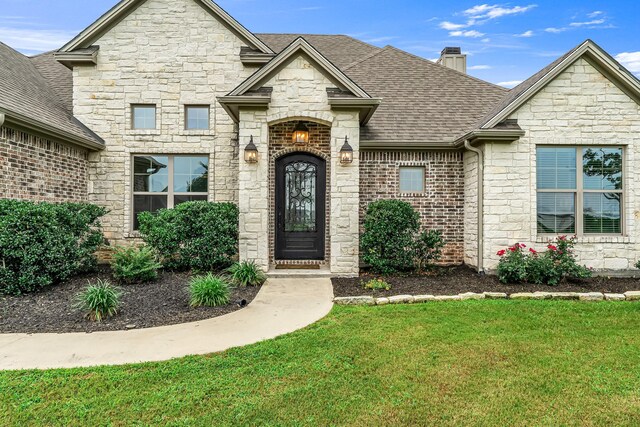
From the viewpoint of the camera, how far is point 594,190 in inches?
317

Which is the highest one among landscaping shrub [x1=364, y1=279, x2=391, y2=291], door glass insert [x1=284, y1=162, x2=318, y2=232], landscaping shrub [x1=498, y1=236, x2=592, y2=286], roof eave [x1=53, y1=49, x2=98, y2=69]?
roof eave [x1=53, y1=49, x2=98, y2=69]

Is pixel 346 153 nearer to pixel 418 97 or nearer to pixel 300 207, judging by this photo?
pixel 300 207

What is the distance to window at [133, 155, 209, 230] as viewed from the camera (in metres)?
9.57

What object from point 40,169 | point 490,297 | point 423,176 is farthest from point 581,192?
point 40,169

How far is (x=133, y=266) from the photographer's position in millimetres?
6961

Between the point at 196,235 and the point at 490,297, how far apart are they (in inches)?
229

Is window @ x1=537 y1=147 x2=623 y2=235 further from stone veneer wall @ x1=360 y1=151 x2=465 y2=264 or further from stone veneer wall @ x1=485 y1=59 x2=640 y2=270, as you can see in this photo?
stone veneer wall @ x1=360 y1=151 x2=465 y2=264

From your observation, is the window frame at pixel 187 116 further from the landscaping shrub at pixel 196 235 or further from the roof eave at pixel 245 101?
the landscaping shrub at pixel 196 235

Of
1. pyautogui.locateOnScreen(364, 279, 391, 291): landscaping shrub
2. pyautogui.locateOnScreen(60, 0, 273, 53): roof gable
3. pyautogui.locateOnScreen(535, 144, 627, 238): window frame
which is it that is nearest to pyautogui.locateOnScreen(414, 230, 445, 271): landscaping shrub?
pyautogui.locateOnScreen(364, 279, 391, 291): landscaping shrub

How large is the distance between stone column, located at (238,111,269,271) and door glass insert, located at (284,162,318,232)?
1.14 metres

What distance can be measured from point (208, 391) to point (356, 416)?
124 centimetres

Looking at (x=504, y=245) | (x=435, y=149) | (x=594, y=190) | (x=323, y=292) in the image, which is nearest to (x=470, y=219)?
(x=504, y=245)

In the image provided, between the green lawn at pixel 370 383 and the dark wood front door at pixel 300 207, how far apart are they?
14.7 ft

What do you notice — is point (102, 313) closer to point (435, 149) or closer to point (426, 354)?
point (426, 354)
